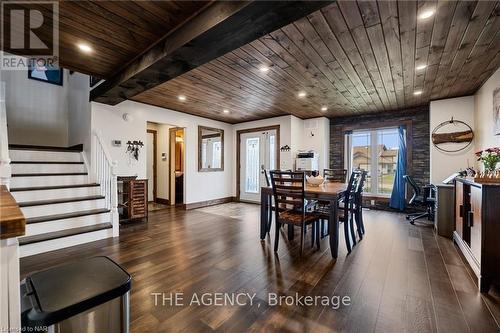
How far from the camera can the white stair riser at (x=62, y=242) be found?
271 cm

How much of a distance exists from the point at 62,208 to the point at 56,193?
1.01 feet

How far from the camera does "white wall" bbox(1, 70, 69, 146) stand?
14.6 ft

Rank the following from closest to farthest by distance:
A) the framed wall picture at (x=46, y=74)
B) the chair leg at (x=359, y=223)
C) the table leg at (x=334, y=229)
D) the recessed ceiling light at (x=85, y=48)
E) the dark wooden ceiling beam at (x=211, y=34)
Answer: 1. the dark wooden ceiling beam at (x=211, y=34)
2. the recessed ceiling light at (x=85, y=48)
3. the table leg at (x=334, y=229)
4. the chair leg at (x=359, y=223)
5. the framed wall picture at (x=46, y=74)

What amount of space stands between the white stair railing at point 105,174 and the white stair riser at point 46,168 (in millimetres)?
325

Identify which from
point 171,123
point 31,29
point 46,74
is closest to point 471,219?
point 31,29

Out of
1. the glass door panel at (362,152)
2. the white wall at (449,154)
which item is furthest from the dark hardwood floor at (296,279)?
the glass door panel at (362,152)

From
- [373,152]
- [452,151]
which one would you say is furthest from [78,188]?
[452,151]

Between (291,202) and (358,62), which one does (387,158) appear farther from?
(291,202)

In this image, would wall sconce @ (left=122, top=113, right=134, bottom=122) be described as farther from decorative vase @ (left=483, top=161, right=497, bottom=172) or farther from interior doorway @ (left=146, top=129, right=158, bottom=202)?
decorative vase @ (left=483, top=161, right=497, bottom=172)

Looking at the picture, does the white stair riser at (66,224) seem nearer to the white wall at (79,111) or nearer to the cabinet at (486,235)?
the white wall at (79,111)

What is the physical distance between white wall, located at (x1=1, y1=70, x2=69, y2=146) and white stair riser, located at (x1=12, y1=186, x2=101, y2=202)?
2.02 m

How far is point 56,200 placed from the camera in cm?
333

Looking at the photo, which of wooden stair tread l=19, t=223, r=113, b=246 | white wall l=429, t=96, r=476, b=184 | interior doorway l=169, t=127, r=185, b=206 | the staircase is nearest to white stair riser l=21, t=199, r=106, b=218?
the staircase

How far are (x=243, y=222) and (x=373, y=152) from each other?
152 inches
